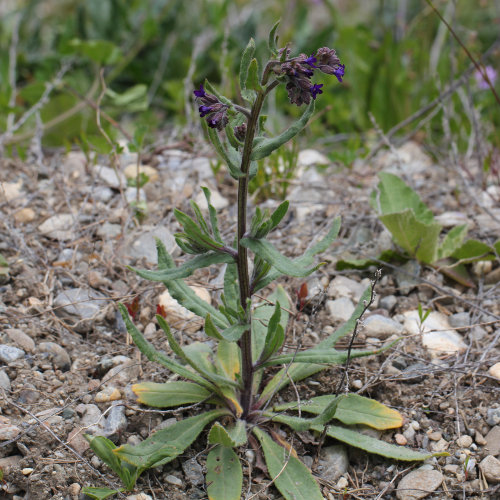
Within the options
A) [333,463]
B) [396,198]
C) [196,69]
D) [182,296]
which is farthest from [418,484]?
[196,69]

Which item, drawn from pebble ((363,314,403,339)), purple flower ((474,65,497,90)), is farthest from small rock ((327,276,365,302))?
purple flower ((474,65,497,90))

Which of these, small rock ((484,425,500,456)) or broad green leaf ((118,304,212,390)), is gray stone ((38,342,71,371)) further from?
small rock ((484,425,500,456))

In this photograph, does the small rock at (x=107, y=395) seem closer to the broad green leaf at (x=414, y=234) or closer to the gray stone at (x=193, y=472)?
the gray stone at (x=193, y=472)

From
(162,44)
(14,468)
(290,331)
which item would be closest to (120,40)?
(162,44)

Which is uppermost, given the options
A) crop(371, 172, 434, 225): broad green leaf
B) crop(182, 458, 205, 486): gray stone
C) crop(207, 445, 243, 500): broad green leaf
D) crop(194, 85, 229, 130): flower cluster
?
crop(194, 85, 229, 130): flower cluster

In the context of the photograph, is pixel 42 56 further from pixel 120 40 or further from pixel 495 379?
pixel 495 379
